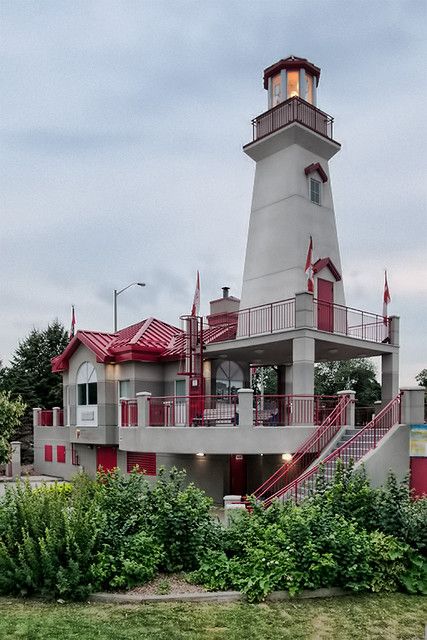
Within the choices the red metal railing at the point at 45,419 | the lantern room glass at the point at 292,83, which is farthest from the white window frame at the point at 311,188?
the red metal railing at the point at 45,419

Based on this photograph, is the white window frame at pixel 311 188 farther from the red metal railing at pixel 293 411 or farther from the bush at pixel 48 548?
the bush at pixel 48 548

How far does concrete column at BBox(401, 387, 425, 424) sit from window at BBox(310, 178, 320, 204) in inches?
364

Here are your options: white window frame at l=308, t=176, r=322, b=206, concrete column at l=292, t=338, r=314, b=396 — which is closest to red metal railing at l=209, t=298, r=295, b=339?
concrete column at l=292, t=338, r=314, b=396

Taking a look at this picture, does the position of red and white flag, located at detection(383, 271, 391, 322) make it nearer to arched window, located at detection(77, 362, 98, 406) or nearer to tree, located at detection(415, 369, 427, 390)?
Answer: arched window, located at detection(77, 362, 98, 406)

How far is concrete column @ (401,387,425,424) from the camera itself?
16562mm

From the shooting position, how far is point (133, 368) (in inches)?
904

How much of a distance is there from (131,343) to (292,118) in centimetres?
1120

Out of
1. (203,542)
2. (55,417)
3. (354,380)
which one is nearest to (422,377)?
(354,380)

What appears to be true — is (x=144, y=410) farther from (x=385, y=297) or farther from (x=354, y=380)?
(x=354, y=380)

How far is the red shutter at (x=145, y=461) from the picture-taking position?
21844mm

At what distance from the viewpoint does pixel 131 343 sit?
22.9 meters

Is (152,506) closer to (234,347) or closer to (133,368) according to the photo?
(234,347)

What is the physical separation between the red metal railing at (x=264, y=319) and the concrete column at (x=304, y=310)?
798 mm

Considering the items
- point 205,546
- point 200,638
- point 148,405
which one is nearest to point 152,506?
point 205,546
